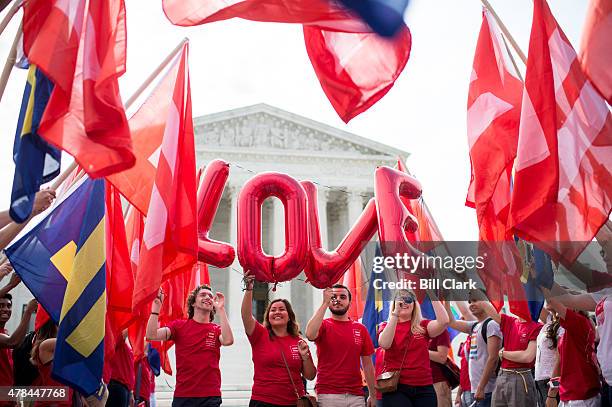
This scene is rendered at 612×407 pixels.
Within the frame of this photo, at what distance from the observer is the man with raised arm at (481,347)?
695 centimetres

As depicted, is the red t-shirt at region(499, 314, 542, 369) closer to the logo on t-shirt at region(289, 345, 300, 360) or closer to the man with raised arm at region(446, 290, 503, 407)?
the man with raised arm at region(446, 290, 503, 407)

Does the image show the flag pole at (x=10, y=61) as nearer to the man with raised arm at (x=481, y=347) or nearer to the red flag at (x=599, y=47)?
the red flag at (x=599, y=47)

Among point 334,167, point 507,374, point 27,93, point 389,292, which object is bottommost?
point 507,374

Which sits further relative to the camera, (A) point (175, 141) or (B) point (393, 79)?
(A) point (175, 141)

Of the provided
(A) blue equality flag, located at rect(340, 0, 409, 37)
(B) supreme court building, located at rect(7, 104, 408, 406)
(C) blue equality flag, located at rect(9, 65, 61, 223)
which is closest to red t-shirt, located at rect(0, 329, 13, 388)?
(C) blue equality flag, located at rect(9, 65, 61, 223)

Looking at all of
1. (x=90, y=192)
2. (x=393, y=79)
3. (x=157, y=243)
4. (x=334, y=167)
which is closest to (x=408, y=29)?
(x=393, y=79)

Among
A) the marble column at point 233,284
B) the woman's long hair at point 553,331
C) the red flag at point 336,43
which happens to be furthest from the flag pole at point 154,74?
the marble column at point 233,284

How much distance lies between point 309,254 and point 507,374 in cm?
228

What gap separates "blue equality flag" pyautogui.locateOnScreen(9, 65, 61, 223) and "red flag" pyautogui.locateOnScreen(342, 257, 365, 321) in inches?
292

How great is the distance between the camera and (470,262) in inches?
320

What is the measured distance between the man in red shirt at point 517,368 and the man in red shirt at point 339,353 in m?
1.30

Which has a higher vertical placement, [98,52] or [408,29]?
[408,29]

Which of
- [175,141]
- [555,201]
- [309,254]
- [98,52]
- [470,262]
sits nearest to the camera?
[98,52]

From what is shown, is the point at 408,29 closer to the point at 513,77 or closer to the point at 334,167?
the point at 513,77
